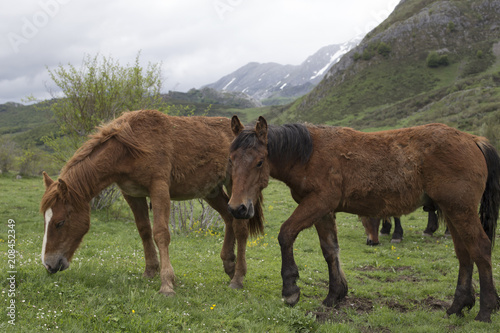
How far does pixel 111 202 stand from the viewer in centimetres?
1728

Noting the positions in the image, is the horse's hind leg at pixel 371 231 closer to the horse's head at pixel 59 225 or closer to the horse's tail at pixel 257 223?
the horse's tail at pixel 257 223

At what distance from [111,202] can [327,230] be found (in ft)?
45.7

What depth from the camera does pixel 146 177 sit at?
546 cm

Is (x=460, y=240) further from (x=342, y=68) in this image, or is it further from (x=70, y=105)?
(x=342, y=68)

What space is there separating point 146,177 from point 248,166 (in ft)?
5.45

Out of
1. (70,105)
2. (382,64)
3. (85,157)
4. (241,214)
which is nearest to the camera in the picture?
(241,214)

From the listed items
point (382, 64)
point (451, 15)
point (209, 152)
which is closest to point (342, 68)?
point (382, 64)

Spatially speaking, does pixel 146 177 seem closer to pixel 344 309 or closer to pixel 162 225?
pixel 162 225

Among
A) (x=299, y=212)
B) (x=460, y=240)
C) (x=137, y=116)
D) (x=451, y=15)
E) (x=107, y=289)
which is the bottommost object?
(x=460, y=240)

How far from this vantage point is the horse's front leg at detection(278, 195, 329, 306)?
5121 millimetres

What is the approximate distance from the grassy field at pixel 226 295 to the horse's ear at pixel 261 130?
7.96ft

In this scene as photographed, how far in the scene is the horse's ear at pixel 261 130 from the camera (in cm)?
509

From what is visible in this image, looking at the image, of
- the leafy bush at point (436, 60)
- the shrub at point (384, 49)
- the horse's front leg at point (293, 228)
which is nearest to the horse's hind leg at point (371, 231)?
the horse's front leg at point (293, 228)

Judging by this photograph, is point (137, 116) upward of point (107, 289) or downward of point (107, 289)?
upward
